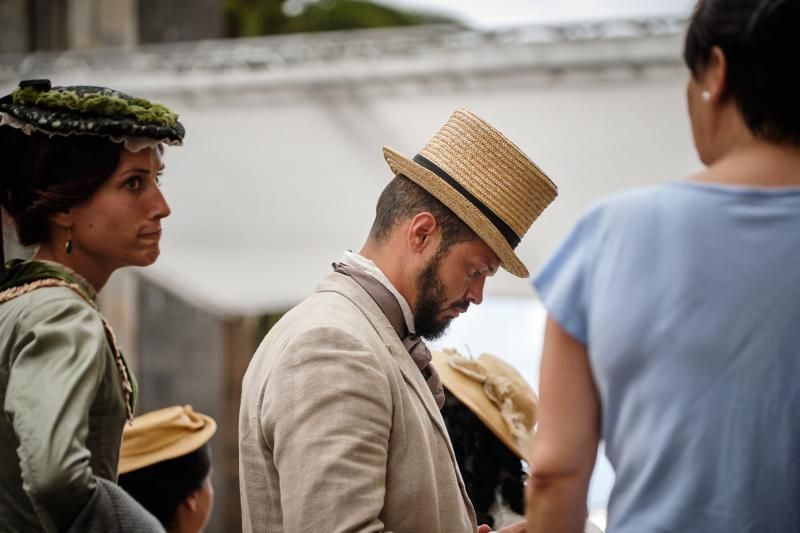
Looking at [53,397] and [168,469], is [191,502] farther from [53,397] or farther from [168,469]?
[53,397]

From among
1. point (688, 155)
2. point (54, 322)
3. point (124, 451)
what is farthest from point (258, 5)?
point (54, 322)

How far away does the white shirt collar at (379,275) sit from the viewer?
7.63 ft

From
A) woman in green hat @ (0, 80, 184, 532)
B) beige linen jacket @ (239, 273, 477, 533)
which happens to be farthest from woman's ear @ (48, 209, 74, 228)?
beige linen jacket @ (239, 273, 477, 533)

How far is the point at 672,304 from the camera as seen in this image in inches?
61.3

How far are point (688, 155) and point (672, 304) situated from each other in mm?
2688

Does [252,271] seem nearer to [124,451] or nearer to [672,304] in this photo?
[124,451]

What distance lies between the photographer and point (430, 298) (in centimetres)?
233

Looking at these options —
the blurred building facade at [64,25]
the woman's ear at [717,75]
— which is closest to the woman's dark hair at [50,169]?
the woman's ear at [717,75]

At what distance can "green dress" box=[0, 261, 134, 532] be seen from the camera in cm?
191

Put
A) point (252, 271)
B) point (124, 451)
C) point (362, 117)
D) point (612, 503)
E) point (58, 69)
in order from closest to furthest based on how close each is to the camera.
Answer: point (612, 503)
point (124, 451)
point (362, 117)
point (58, 69)
point (252, 271)

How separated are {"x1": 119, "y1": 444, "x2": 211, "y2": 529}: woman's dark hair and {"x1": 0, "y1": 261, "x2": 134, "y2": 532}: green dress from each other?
904mm

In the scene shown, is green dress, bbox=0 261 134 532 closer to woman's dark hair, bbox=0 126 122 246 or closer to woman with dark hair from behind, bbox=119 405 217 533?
woman's dark hair, bbox=0 126 122 246

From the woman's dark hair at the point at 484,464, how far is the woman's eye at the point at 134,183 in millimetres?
937

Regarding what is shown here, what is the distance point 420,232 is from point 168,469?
1234 mm
